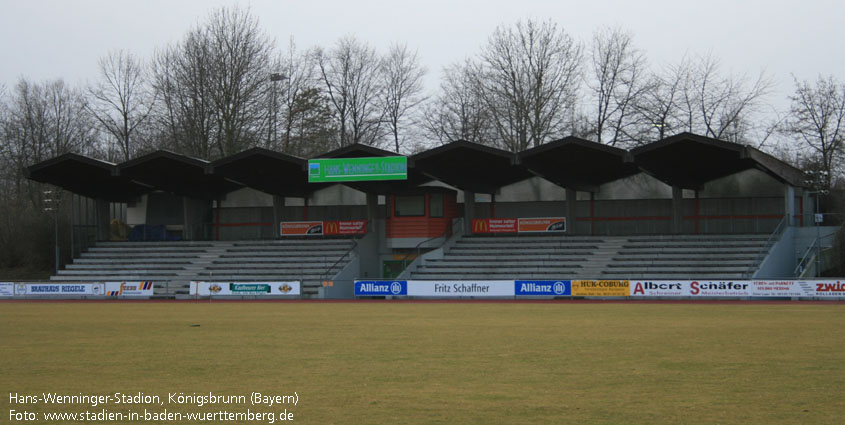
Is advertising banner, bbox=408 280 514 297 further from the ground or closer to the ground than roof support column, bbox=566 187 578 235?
closer to the ground

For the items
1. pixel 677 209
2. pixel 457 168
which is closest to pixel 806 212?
pixel 677 209

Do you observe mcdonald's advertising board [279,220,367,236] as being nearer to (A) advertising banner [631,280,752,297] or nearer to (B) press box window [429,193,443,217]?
(B) press box window [429,193,443,217]

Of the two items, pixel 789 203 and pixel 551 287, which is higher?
pixel 789 203

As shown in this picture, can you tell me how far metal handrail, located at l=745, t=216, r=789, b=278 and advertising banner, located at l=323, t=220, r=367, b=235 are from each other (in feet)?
74.8

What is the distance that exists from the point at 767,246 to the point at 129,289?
34.1 meters

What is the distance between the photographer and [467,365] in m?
16.0

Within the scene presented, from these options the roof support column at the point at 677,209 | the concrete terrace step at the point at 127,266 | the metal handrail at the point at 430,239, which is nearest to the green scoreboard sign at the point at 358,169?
the metal handrail at the point at 430,239

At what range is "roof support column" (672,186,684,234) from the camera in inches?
1891

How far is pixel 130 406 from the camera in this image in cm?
1204

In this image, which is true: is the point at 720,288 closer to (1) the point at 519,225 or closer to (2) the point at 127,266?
(1) the point at 519,225

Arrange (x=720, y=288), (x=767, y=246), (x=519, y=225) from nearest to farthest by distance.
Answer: (x=720, y=288), (x=767, y=246), (x=519, y=225)

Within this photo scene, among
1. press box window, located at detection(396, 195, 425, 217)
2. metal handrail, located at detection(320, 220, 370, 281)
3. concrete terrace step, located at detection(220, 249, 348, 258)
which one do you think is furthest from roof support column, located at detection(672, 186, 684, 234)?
concrete terrace step, located at detection(220, 249, 348, 258)

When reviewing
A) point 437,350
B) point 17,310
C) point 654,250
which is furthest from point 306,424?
point 654,250

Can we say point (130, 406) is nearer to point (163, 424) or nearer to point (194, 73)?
point (163, 424)
